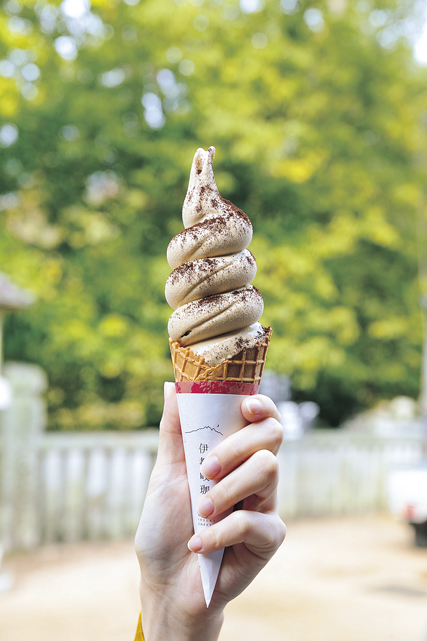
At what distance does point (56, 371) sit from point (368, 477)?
5.52m

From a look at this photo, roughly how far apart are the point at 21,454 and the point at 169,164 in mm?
4368

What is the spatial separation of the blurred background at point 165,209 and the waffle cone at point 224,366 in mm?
4872

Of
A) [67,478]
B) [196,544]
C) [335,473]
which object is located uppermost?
[196,544]

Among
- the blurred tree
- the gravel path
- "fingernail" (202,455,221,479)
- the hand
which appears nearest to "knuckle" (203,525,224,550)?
the hand

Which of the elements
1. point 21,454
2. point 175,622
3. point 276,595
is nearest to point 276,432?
point 175,622

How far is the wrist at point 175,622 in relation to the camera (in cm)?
183

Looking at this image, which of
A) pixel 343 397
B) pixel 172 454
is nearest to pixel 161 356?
pixel 343 397

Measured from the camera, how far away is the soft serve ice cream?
193cm

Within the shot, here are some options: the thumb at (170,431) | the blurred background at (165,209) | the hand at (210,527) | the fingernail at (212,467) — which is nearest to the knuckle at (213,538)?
the hand at (210,527)

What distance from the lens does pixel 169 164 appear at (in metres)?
8.91

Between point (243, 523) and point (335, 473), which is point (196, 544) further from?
point (335, 473)

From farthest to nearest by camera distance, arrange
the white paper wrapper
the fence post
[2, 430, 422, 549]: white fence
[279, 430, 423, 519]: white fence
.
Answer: [279, 430, 423, 519]: white fence → [2, 430, 422, 549]: white fence → the fence post → the white paper wrapper

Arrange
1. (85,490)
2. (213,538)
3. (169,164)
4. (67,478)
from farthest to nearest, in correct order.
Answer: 1. (169,164)
2. (85,490)
3. (67,478)
4. (213,538)

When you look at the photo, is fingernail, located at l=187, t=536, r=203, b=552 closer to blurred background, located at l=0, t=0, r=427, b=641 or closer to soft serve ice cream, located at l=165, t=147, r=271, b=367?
soft serve ice cream, located at l=165, t=147, r=271, b=367
